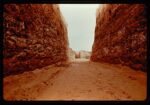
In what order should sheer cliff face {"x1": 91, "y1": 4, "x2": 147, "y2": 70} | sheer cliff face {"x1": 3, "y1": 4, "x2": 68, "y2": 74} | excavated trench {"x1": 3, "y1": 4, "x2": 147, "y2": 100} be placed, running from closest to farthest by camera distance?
excavated trench {"x1": 3, "y1": 4, "x2": 147, "y2": 100} < sheer cliff face {"x1": 3, "y1": 4, "x2": 68, "y2": 74} < sheer cliff face {"x1": 91, "y1": 4, "x2": 147, "y2": 70}

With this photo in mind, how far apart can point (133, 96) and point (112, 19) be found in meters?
7.46

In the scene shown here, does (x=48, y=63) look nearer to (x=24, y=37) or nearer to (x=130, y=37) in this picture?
(x=24, y=37)

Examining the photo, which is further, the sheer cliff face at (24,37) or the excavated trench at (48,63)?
the sheer cliff face at (24,37)

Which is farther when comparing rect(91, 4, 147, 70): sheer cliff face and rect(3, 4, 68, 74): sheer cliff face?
rect(91, 4, 147, 70): sheer cliff face

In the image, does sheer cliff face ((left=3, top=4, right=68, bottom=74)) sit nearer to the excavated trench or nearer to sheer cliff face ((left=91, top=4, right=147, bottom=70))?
the excavated trench

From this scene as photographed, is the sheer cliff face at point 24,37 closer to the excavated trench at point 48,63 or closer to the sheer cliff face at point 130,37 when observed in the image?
the excavated trench at point 48,63

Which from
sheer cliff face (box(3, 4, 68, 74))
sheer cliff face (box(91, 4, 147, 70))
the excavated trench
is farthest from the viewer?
sheer cliff face (box(91, 4, 147, 70))

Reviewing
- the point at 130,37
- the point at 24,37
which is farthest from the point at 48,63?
the point at 130,37

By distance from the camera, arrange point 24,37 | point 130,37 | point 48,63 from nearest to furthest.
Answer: point 24,37, point 130,37, point 48,63

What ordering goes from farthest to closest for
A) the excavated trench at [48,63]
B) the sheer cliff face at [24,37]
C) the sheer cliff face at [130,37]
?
the sheer cliff face at [130,37]
the sheer cliff face at [24,37]
the excavated trench at [48,63]

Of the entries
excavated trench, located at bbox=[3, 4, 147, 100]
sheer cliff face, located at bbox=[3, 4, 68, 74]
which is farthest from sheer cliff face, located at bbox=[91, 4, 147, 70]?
sheer cliff face, located at bbox=[3, 4, 68, 74]

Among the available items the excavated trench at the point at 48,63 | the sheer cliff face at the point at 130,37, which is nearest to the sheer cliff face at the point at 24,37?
the excavated trench at the point at 48,63

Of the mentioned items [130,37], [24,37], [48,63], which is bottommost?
[48,63]
